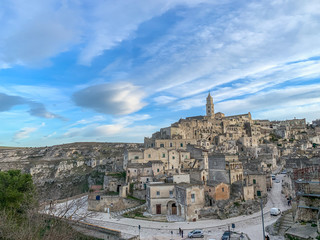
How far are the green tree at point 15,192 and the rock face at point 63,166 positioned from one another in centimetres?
2848

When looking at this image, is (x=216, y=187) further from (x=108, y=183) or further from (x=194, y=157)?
(x=108, y=183)

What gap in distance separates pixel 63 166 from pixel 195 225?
79.3 metres

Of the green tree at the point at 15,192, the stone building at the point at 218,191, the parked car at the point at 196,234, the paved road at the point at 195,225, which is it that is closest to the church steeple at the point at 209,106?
the stone building at the point at 218,191

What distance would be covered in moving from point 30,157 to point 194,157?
97552mm

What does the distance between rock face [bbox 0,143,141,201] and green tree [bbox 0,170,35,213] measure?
28.5 metres

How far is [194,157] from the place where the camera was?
2030 inches

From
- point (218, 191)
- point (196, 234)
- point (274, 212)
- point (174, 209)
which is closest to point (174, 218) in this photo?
point (174, 209)

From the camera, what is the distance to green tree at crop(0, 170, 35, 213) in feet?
91.9

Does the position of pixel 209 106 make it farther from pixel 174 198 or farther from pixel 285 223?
pixel 285 223

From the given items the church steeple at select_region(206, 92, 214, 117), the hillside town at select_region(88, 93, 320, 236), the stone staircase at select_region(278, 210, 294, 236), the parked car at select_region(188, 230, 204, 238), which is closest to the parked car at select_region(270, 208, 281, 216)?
the hillside town at select_region(88, 93, 320, 236)

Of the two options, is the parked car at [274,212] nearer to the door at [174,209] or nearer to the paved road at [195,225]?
the paved road at [195,225]

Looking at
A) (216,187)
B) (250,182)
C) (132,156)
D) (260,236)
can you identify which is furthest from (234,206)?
(132,156)

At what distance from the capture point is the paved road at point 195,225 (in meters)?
26.9

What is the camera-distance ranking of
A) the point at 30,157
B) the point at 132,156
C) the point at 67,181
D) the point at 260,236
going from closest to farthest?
the point at 260,236 → the point at 132,156 → the point at 67,181 → the point at 30,157
